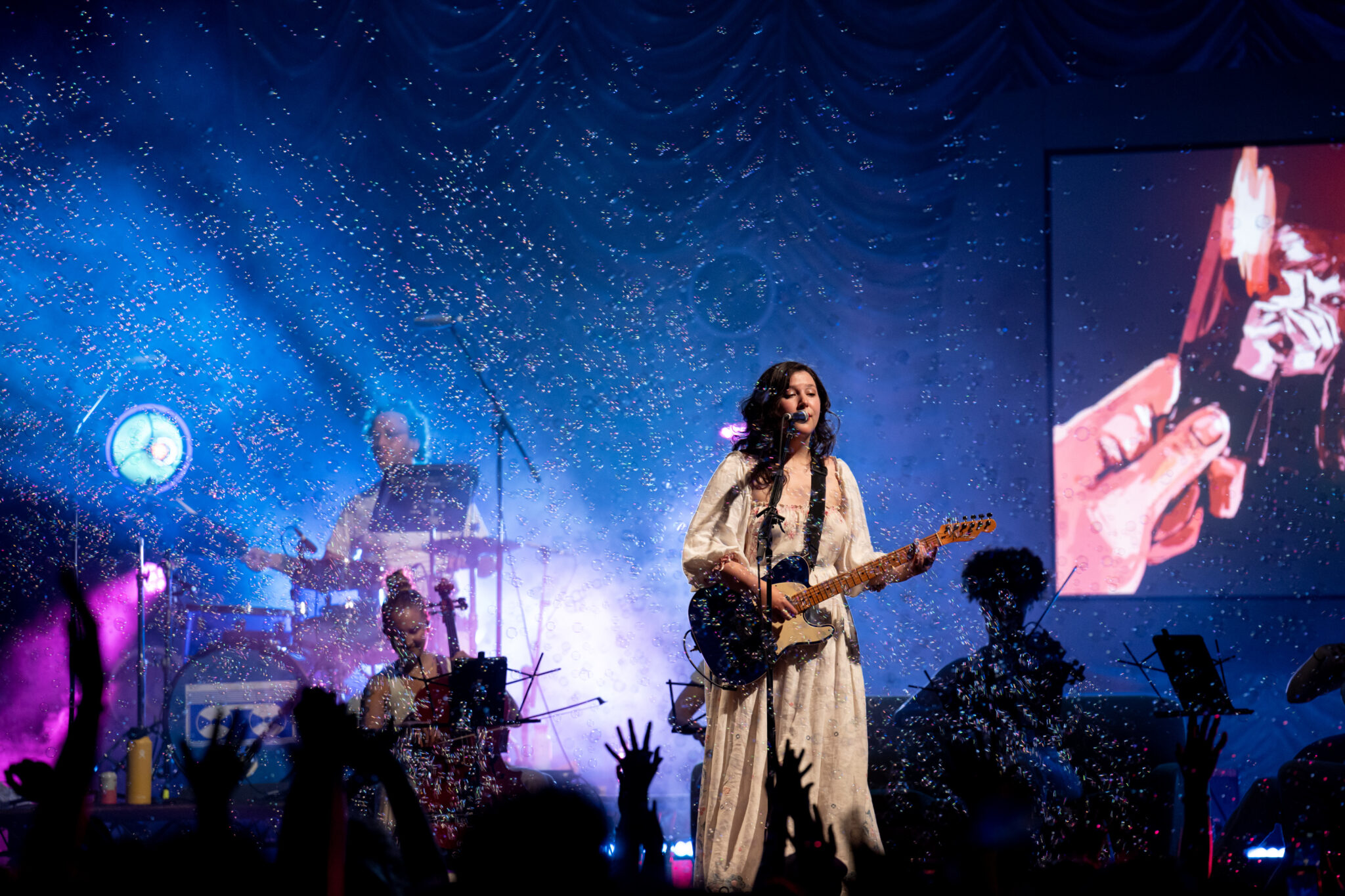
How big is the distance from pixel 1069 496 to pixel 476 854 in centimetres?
737

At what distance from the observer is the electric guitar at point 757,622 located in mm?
4211

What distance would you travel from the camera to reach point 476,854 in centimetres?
169

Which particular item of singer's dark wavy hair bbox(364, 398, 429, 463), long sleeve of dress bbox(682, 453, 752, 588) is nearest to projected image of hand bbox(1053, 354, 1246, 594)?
long sleeve of dress bbox(682, 453, 752, 588)

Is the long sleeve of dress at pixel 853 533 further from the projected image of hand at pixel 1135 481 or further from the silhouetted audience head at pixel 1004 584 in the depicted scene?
the projected image of hand at pixel 1135 481

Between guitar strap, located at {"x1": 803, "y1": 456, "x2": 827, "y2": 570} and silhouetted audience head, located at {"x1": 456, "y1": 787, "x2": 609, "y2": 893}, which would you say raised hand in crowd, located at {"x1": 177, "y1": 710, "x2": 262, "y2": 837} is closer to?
silhouetted audience head, located at {"x1": 456, "y1": 787, "x2": 609, "y2": 893}

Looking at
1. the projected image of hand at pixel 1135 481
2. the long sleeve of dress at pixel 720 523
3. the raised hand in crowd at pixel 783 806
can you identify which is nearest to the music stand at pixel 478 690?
the long sleeve of dress at pixel 720 523

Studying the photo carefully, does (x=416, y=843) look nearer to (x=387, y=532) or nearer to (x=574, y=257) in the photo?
(x=387, y=532)

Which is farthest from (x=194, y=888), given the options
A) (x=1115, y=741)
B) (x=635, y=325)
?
(x=635, y=325)

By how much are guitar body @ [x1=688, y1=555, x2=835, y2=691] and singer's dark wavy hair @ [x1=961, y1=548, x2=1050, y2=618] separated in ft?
6.73

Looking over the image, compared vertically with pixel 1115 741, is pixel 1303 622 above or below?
above

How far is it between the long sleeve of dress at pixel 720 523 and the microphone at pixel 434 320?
441 cm

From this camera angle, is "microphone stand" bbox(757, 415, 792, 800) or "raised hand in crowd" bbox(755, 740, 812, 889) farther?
"microphone stand" bbox(757, 415, 792, 800)

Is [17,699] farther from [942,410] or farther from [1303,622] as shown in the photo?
[1303,622]

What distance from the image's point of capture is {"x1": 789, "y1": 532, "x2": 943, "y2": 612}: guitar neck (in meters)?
4.28
